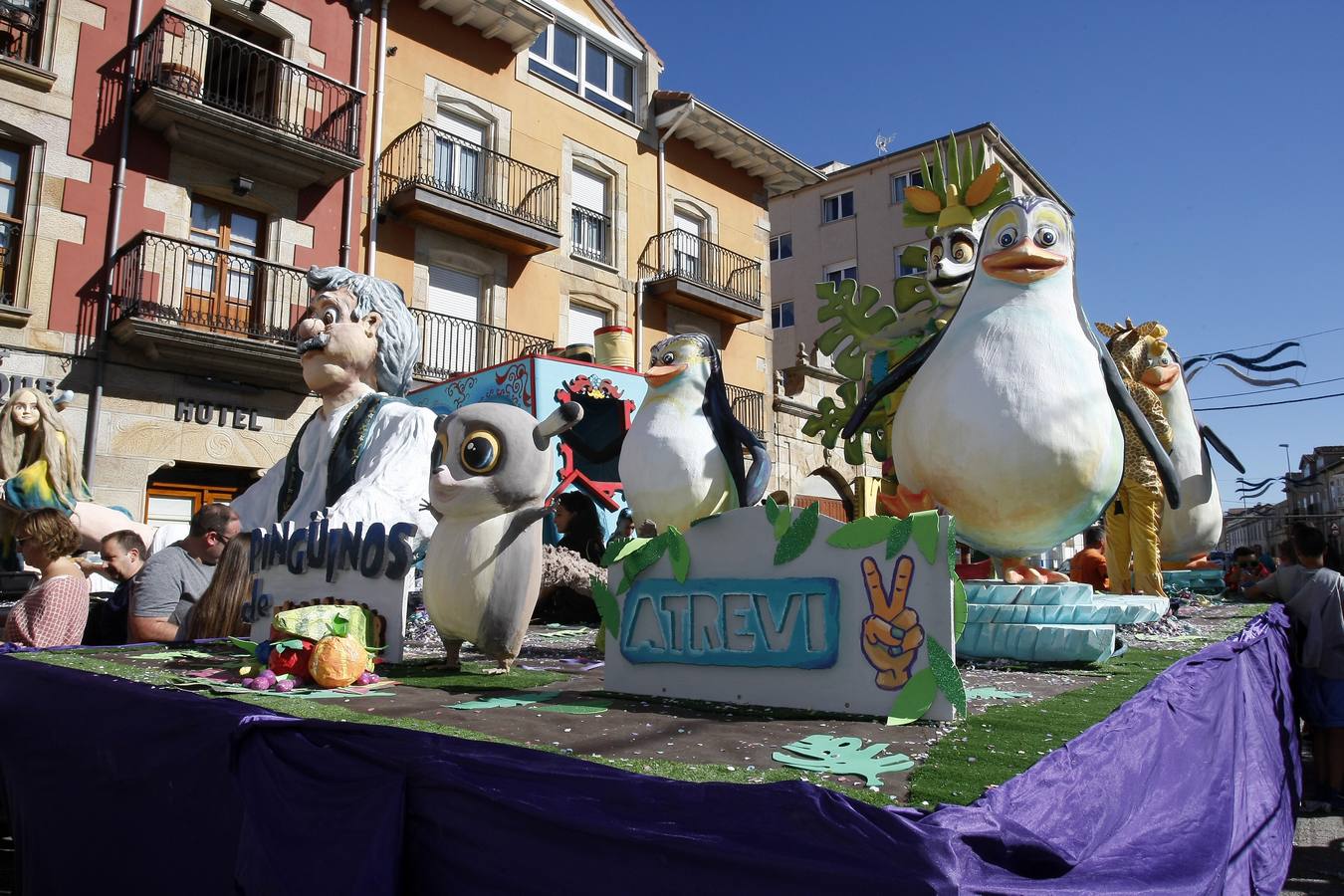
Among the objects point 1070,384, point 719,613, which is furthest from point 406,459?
point 1070,384

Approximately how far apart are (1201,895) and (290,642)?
2.27 meters

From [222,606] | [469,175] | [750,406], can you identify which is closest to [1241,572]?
[750,406]

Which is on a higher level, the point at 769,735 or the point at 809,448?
the point at 809,448

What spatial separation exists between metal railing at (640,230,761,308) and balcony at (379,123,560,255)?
203 centimetres

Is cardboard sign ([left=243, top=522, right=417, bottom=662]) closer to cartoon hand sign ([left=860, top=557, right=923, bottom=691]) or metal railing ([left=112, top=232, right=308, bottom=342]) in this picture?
cartoon hand sign ([left=860, top=557, right=923, bottom=691])

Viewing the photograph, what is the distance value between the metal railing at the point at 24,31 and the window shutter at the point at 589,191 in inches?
271

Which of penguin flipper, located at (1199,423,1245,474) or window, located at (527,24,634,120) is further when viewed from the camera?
window, located at (527,24,634,120)

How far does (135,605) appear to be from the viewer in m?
3.77

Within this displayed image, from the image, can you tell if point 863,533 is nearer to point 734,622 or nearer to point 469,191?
point 734,622

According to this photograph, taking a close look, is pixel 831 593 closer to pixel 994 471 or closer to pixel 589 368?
pixel 994 471

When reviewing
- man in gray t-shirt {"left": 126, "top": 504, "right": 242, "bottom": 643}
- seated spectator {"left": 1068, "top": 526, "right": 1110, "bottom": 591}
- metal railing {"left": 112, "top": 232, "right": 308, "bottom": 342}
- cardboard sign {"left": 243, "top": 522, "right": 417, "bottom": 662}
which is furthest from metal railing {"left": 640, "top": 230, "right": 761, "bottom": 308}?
cardboard sign {"left": 243, "top": 522, "right": 417, "bottom": 662}

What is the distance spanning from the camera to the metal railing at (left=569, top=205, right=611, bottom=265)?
1367 cm

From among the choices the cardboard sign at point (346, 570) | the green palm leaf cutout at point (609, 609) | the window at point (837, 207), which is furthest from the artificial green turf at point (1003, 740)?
the window at point (837, 207)

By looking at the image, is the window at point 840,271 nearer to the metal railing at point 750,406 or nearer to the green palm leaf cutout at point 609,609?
the metal railing at point 750,406
